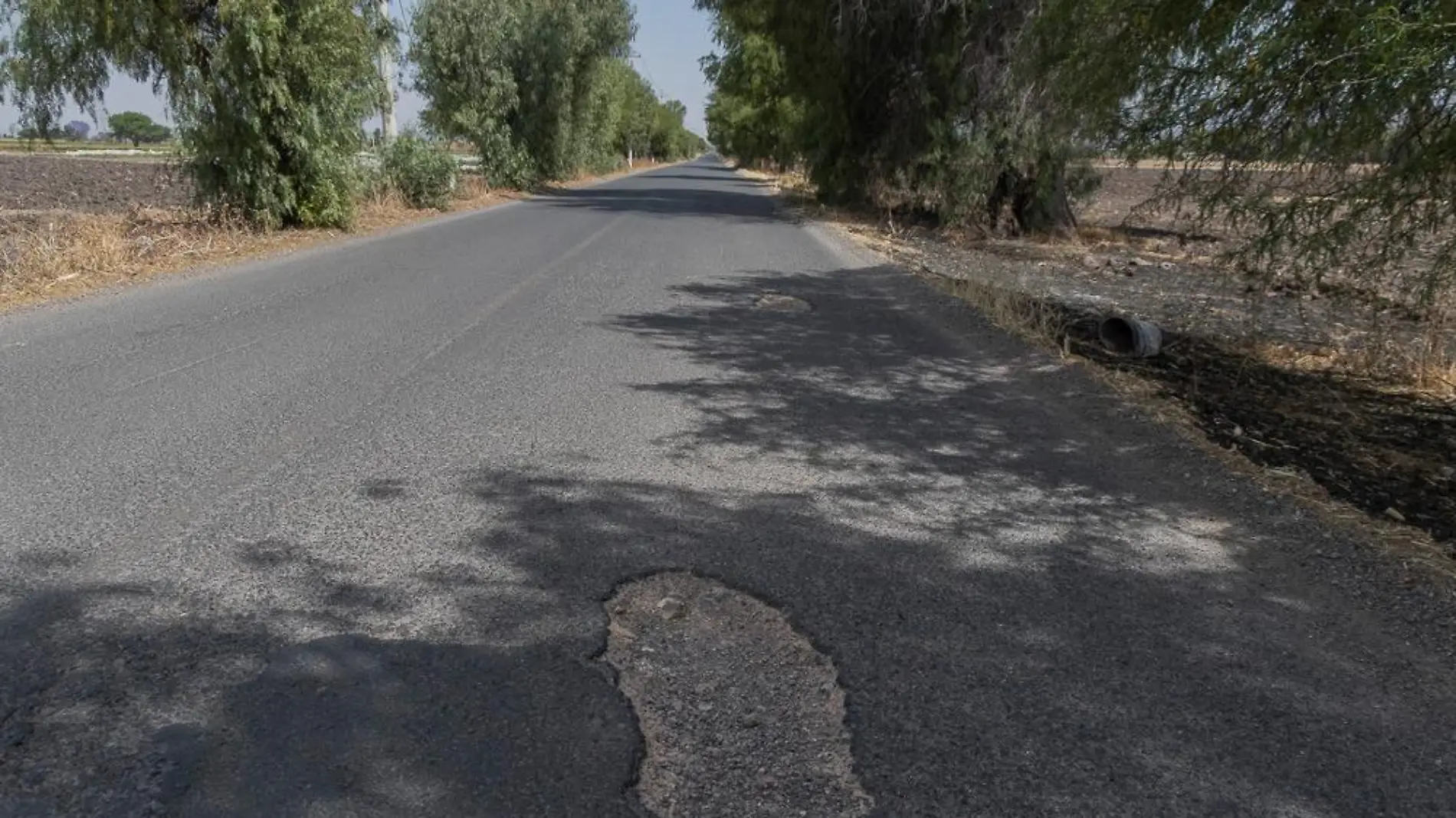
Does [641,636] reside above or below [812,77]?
below

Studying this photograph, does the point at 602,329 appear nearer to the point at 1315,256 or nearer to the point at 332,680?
the point at 1315,256

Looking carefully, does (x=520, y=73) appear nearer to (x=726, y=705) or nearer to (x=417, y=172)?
(x=417, y=172)

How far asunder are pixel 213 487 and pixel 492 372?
2.65 meters

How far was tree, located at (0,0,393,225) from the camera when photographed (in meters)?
15.6

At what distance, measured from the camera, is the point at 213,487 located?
477cm

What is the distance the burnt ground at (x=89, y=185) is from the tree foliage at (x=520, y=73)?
8.94 m

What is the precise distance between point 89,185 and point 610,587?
35.4 metres

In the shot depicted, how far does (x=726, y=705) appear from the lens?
10.2 ft

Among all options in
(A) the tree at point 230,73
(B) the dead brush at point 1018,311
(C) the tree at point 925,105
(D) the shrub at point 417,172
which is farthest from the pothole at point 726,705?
(D) the shrub at point 417,172

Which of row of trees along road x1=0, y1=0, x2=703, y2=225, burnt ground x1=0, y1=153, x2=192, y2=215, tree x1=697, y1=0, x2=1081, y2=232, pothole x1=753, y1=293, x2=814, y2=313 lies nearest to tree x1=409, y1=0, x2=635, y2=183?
burnt ground x1=0, y1=153, x2=192, y2=215

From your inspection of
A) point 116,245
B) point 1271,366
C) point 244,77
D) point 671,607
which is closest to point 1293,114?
point 1271,366

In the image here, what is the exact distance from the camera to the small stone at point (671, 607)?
3650 millimetres

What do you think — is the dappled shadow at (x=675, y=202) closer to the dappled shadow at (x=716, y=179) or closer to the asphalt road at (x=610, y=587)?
the dappled shadow at (x=716, y=179)

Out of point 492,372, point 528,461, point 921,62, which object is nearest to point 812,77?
point 921,62
